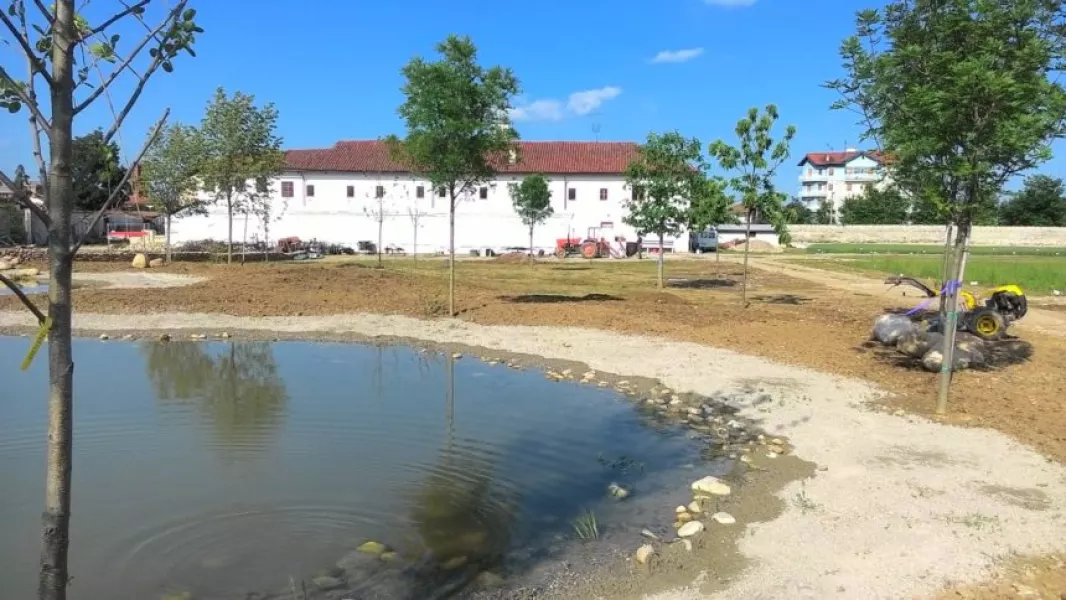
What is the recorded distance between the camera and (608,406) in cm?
1031

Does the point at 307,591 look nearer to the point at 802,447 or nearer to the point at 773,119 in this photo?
the point at 802,447

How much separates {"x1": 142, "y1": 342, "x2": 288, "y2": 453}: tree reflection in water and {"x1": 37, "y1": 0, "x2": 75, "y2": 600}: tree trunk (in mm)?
5090

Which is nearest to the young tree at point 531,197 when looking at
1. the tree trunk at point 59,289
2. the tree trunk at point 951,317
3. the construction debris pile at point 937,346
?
the construction debris pile at point 937,346

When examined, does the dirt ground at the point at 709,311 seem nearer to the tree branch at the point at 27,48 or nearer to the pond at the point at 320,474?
the pond at the point at 320,474

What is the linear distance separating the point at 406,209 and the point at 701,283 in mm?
33761

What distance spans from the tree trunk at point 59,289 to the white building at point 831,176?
13037 centimetres

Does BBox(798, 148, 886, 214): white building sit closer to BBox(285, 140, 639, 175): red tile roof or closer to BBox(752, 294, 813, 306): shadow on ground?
BBox(285, 140, 639, 175): red tile roof

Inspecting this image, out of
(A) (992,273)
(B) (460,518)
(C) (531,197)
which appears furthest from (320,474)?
(C) (531,197)

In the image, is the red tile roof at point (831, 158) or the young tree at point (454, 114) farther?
the red tile roof at point (831, 158)

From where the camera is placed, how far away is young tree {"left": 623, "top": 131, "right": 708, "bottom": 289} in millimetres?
24578

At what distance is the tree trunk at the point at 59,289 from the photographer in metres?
2.76

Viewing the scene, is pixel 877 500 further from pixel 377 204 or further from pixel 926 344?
pixel 377 204

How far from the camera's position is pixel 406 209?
59.1 meters

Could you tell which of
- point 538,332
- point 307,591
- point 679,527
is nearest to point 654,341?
point 538,332
